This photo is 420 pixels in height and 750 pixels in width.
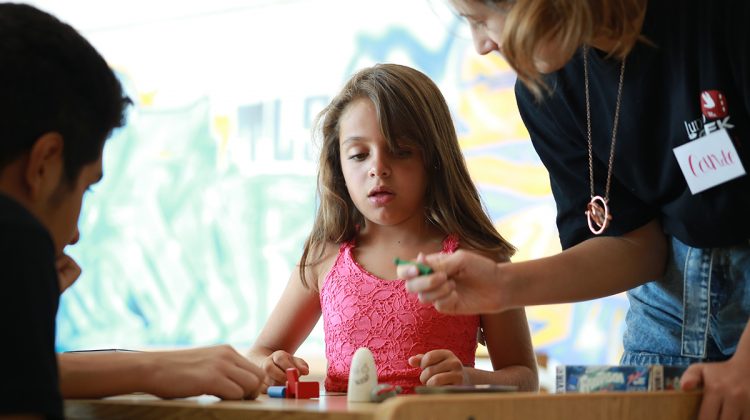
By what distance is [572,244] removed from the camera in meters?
1.43

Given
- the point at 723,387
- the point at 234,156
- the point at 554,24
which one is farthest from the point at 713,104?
the point at 234,156

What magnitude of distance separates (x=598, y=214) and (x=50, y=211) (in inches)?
30.8

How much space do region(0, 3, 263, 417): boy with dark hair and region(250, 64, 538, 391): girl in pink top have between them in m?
0.52

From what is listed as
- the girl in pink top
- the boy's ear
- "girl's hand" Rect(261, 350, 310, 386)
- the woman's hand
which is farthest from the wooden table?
the girl in pink top

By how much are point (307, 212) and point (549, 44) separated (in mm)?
2898

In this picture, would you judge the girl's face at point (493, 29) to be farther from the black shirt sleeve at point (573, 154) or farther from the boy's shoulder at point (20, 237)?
the boy's shoulder at point (20, 237)

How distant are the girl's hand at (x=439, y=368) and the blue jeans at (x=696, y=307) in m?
0.27

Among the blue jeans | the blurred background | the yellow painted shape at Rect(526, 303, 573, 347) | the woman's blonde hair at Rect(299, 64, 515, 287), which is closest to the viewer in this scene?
the blue jeans

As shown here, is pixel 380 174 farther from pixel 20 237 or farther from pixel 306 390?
pixel 20 237

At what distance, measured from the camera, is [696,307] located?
1.29 meters

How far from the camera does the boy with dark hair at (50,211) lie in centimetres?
86

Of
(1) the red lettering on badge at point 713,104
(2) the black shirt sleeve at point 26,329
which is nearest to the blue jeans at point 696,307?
(1) the red lettering on badge at point 713,104

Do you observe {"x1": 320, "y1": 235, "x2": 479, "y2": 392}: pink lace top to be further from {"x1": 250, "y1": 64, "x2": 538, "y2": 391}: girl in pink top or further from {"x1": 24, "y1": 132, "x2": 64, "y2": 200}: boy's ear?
{"x1": 24, "y1": 132, "x2": 64, "y2": 200}: boy's ear

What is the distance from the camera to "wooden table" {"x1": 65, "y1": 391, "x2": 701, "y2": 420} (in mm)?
871
